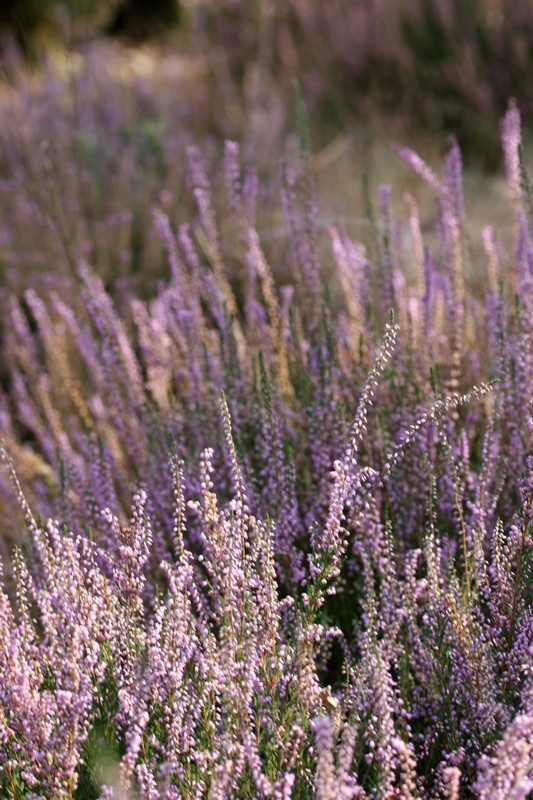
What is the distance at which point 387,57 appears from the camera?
6.62 meters

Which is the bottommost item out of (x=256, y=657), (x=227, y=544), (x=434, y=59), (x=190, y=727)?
(x=190, y=727)

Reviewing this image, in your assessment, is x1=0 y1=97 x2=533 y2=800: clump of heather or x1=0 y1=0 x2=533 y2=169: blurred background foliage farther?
x1=0 y1=0 x2=533 y2=169: blurred background foliage

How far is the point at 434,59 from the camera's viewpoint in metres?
6.75

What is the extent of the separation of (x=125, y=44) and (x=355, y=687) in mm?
12834

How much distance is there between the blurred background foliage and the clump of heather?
350 centimetres

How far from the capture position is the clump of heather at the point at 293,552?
4.63 ft

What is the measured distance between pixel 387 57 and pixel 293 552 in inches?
222

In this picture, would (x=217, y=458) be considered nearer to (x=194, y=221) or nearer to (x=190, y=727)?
(x=190, y=727)

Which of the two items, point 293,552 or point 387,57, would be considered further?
point 387,57

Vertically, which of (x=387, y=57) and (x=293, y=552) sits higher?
(x=387, y=57)

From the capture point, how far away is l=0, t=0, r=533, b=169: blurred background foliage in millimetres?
6043

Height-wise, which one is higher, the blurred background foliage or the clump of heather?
the blurred background foliage

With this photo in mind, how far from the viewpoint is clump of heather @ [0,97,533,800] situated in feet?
4.63

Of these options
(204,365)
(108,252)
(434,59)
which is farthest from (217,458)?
(434,59)
